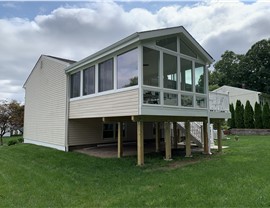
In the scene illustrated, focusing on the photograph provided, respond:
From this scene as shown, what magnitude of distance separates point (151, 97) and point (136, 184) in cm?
320

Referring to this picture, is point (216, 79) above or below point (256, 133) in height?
above

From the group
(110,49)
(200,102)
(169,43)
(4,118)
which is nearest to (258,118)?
(200,102)

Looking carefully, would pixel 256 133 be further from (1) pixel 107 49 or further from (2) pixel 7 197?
(2) pixel 7 197

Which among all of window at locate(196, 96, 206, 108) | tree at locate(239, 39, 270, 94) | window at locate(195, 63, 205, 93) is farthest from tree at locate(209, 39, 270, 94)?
window at locate(196, 96, 206, 108)

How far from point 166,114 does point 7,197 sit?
17.5 feet

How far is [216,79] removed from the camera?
1761 inches

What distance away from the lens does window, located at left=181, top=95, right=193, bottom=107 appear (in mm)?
9067

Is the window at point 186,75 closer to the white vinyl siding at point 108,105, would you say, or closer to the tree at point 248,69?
the white vinyl siding at point 108,105

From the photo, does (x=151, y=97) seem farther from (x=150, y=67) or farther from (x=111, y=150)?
(x=111, y=150)

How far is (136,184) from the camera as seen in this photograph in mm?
5637

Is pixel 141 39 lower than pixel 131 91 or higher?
higher

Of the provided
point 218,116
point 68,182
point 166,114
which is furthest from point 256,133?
point 68,182

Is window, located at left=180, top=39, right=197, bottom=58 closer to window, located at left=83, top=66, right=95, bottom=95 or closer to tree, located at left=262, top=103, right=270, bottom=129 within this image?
window, located at left=83, top=66, right=95, bottom=95

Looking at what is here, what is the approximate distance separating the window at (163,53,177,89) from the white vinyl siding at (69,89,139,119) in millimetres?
1463
